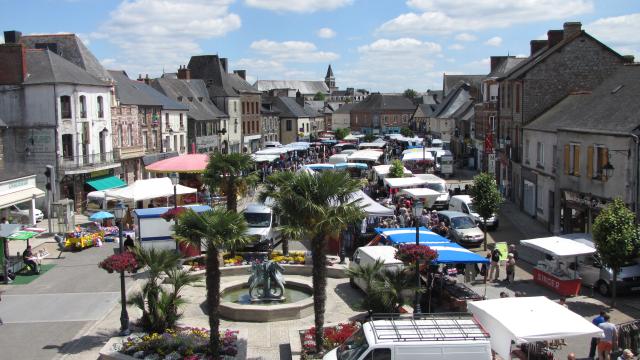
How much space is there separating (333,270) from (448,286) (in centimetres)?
484

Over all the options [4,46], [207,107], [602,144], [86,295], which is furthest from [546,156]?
[207,107]

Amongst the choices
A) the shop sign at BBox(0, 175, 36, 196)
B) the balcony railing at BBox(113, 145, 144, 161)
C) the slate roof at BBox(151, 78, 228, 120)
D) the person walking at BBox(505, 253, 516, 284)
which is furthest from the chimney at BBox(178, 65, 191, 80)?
the person walking at BBox(505, 253, 516, 284)

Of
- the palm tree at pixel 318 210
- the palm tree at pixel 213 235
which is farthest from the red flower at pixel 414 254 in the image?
the palm tree at pixel 213 235

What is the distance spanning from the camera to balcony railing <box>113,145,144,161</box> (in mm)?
Answer: 44022

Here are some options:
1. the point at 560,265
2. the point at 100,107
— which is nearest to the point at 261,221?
the point at 560,265

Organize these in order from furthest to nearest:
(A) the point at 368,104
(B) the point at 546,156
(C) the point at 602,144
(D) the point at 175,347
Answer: (A) the point at 368,104, (B) the point at 546,156, (C) the point at 602,144, (D) the point at 175,347

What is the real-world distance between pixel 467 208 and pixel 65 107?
2390 centimetres

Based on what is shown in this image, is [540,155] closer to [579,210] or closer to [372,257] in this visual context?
[579,210]

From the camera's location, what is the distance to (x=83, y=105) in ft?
132

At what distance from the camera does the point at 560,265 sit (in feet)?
69.5

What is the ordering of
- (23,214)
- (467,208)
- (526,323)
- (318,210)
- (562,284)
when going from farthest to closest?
(23,214) < (467,208) < (562,284) < (318,210) < (526,323)

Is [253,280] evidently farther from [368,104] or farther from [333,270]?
[368,104]

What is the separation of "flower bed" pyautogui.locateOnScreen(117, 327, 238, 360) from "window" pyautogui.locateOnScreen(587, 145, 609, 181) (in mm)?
16802

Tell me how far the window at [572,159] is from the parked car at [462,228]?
476cm
